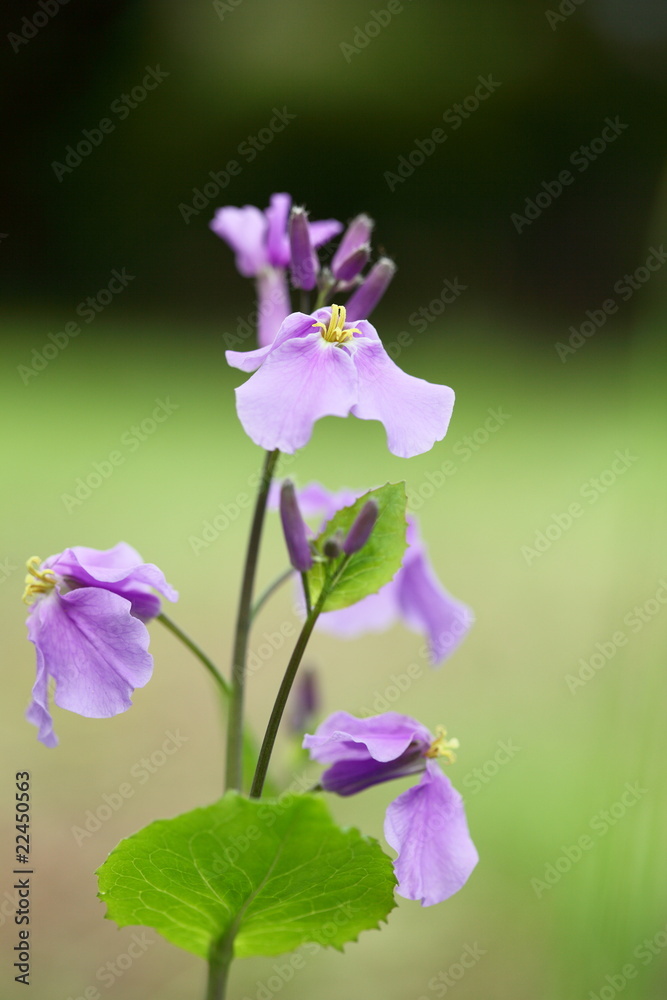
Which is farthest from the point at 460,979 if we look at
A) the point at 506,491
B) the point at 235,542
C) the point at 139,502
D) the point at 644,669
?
the point at 506,491

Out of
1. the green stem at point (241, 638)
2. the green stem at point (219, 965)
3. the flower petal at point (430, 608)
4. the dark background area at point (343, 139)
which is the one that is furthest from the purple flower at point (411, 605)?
the dark background area at point (343, 139)

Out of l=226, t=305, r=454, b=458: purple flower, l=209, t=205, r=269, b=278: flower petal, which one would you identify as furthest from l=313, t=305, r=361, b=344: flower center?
l=209, t=205, r=269, b=278: flower petal

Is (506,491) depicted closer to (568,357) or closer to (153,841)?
(568,357)

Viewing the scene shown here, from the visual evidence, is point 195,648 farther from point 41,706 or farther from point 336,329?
point 336,329

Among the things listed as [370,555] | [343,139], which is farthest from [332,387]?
[343,139]

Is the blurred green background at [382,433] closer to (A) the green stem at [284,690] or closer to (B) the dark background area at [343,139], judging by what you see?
(B) the dark background area at [343,139]

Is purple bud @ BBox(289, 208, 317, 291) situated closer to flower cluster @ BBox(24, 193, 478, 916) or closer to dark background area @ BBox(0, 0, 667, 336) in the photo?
flower cluster @ BBox(24, 193, 478, 916)
